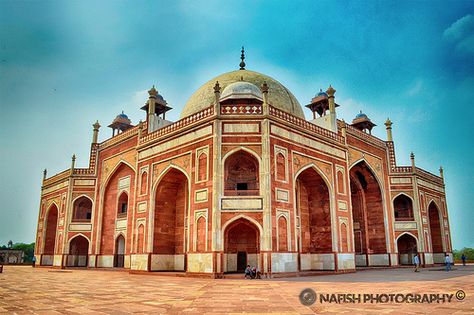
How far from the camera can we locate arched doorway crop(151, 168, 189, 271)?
1786cm

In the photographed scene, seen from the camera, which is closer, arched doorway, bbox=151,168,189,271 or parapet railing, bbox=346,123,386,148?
arched doorway, bbox=151,168,189,271

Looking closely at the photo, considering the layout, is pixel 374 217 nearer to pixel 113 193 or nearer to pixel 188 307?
pixel 113 193

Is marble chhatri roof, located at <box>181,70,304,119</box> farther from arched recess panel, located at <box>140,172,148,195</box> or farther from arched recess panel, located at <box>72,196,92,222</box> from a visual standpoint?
arched recess panel, located at <box>72,196,92,222</box>

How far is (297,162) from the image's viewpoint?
646 inches

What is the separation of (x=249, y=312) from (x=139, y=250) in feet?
43.8

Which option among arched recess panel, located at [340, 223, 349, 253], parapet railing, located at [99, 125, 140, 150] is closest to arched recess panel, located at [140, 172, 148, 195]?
parapet railing, located at [99, 125, 140, 150]

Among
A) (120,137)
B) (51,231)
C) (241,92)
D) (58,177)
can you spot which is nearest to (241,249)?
(241,92)

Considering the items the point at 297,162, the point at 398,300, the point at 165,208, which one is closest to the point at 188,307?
the point at 398,300

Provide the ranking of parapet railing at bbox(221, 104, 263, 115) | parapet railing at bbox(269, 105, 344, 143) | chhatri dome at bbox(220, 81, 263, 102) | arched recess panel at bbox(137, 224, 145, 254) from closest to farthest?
1. parapet railing at bbox(221, 104, 263, 115)
2. parapet railing at bbox(269, 105, 344, 143)
3. arched recess panel at bbox(137, 224, 145, 254)
4. chhatri dome at bbox(220, 81, 263, 102)

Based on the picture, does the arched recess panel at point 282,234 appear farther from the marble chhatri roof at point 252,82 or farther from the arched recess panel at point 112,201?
the arched recess panel at point 112,201

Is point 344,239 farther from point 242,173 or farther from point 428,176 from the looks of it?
point 428,176

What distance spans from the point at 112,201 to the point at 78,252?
16.3 feet

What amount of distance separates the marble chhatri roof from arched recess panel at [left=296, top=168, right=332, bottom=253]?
17.5ft

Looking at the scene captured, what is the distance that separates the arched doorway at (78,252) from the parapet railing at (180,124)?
9.68 metres
